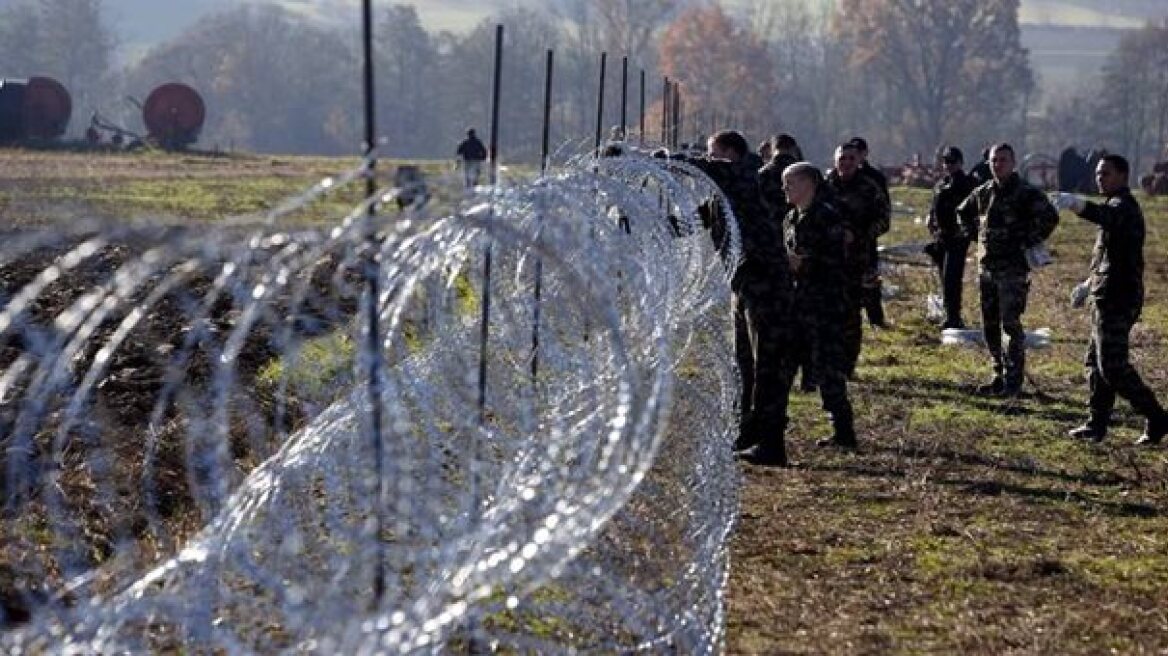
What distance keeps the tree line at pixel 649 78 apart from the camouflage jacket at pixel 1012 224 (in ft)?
235

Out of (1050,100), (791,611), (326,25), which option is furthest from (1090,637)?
(326,25)

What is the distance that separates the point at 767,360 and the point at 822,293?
0.47 m

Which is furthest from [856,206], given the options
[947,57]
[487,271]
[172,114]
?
[947,57]

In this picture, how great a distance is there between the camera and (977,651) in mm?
6082

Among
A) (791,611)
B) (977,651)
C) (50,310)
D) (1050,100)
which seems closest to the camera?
(977,651)

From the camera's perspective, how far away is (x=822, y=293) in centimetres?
955

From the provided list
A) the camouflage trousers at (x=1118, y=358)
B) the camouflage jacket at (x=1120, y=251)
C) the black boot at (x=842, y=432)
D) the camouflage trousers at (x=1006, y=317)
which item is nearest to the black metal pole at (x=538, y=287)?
the black boot at (x=842, y=432)

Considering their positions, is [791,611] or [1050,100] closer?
[791,611]

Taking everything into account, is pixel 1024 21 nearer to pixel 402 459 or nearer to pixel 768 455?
pixel 768 455

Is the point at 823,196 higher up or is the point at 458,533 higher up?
the point at 823,196

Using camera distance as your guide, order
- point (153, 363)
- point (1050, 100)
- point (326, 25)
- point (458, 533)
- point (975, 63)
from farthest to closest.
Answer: point (326, 25), point (1050, 100), point (975, 63), point (153, 363), point (458, 533)

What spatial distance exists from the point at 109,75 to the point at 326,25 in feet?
99.4

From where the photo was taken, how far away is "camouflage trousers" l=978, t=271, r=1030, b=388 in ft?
37.0

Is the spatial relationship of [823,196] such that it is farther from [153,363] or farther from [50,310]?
[50,310]
